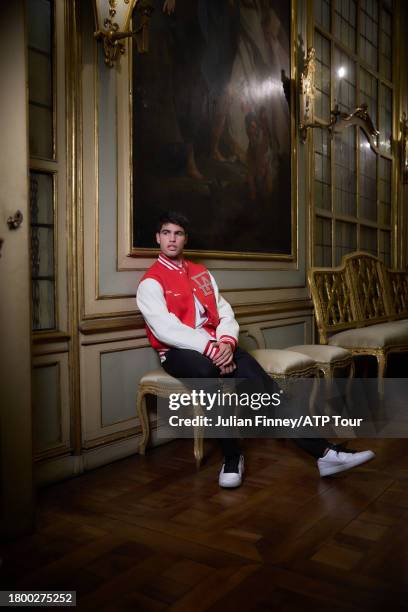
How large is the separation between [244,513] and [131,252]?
4.24 ft

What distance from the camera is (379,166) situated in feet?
18.1

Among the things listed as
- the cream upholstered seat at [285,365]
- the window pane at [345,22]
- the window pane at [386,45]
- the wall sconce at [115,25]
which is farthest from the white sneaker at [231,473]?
the window pane at [386,45]

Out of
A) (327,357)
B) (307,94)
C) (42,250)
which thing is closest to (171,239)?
(42,250)

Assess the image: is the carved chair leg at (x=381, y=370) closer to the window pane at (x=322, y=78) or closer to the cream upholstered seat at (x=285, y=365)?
the cream upholstered seat at (x=285, y=365)

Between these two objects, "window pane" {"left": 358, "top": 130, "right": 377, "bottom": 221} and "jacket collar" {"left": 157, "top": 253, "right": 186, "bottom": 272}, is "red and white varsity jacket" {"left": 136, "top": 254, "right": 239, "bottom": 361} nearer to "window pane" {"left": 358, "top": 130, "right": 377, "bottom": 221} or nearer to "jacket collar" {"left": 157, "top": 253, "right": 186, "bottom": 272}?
"jacket collar" {"left": 157, "top": 253, "right": 186, "bottom": 272}

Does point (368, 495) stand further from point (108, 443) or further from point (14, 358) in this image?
point (14, 358)

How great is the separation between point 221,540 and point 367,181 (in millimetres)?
4279

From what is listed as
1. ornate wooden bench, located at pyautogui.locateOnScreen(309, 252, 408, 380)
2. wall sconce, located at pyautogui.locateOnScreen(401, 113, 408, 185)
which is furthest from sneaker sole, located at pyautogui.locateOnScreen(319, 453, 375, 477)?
wall sconce, located at pyautogui.locateOnScreen(401, 113, 408, 185)

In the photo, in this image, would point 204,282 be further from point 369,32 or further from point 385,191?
point 369,32

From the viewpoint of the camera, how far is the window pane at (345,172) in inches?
185

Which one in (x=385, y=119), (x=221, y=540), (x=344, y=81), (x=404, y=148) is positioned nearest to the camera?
(x=221, y=540)

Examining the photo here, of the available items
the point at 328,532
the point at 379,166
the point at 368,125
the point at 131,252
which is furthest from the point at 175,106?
the point at 379,166

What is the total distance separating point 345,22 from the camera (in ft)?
15.9

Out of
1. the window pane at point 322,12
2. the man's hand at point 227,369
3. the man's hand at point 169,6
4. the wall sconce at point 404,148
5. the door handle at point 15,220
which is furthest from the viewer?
the wall sconce at point 404,148
